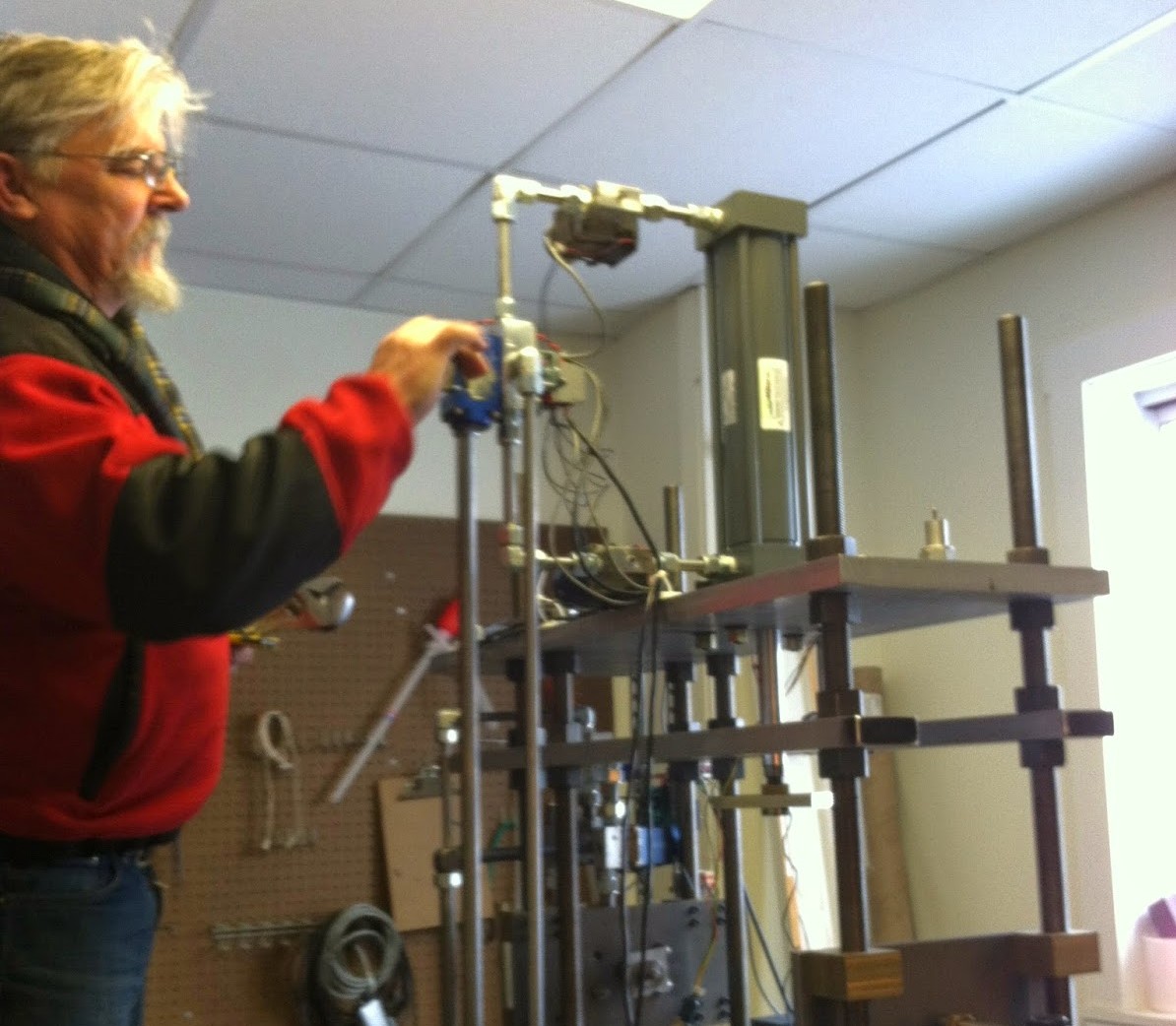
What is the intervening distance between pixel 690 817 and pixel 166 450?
142 cm

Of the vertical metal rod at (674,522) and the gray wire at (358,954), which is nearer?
the vertical metal rod at (674,522)

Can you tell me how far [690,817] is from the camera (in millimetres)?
2201

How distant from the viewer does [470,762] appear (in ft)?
3.67

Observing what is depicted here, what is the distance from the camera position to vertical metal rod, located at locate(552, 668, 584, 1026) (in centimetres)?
176

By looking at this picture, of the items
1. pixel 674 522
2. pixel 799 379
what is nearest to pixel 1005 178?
pixel 674 522

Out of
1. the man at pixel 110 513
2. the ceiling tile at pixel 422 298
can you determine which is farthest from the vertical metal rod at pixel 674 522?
the ceiling tile at pixel 422 298

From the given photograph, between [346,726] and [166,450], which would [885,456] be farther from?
[166,450]

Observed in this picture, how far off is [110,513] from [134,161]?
41 centimetres

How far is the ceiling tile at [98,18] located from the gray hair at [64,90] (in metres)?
1.03

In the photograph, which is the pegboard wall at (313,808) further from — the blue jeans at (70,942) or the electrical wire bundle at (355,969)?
the blue jeans at (70,942)

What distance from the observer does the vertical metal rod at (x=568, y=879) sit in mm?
1761

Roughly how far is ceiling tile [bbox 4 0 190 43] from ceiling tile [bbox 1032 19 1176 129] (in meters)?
1.53

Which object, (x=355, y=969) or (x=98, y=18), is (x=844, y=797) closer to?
(x=98, y=18)

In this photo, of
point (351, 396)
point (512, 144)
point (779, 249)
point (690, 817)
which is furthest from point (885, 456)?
point (351, 396)
